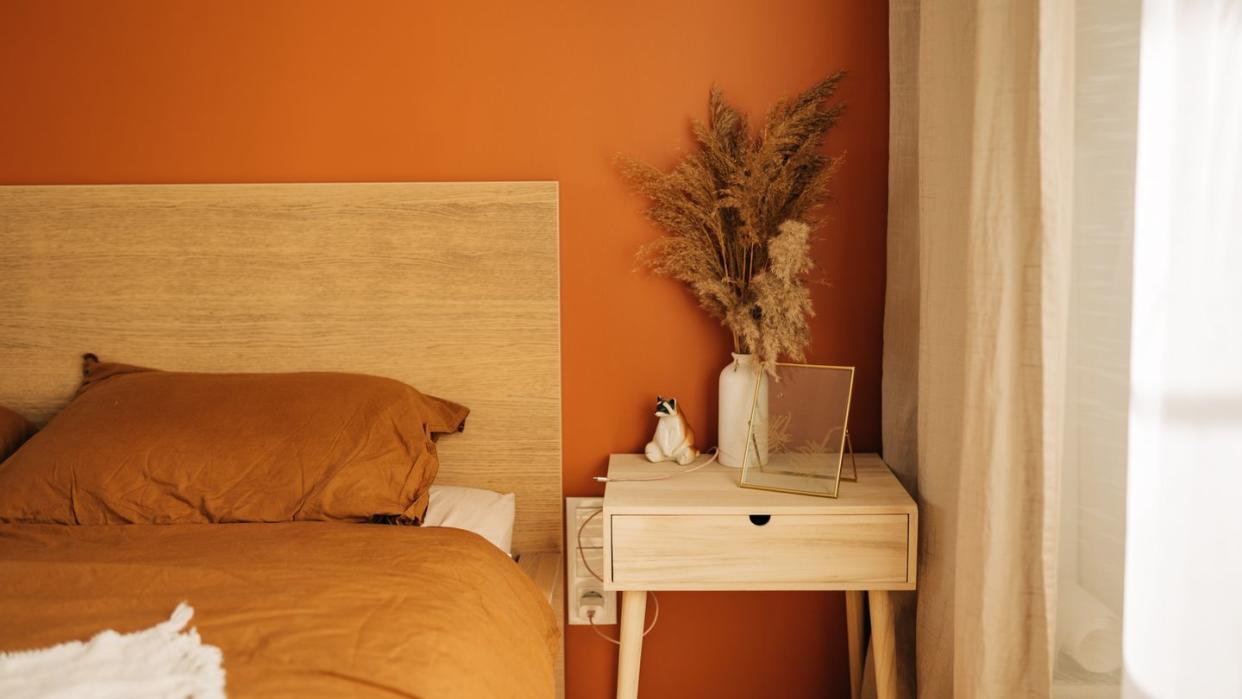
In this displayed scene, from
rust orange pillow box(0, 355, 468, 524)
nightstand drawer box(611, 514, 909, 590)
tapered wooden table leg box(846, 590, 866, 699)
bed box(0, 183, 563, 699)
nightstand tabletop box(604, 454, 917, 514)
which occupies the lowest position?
tapered wooden table leg box(846, 590, 866, 699)

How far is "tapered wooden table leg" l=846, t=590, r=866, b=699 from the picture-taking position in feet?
6.39

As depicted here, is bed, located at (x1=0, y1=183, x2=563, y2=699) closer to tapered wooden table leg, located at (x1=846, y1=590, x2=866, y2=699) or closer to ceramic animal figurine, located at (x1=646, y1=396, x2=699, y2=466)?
ceramic animal figurine, located at (x1=646, y1=396, x2=699, y2=466)

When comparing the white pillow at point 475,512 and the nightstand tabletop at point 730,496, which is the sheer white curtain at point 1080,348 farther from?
the white pillow at point 475,512

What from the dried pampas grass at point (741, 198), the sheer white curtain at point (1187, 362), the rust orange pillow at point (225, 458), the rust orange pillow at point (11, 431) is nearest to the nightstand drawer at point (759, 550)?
the dried pampas grass at point (741, 198)

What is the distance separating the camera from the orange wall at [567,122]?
6.58ft

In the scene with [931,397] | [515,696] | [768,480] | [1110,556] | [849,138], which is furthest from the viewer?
[849,138]

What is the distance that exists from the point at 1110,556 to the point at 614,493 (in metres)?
0.90

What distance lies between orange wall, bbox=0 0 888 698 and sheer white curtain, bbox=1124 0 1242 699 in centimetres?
98

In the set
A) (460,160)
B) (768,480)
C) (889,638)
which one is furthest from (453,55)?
(889,638)

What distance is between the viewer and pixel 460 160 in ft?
6.75

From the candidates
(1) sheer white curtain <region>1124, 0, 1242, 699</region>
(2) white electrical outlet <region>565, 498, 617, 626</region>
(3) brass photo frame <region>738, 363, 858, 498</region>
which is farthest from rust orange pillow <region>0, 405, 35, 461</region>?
(1) sheer white curtain <region>1124, 0, 1242, 699</region>


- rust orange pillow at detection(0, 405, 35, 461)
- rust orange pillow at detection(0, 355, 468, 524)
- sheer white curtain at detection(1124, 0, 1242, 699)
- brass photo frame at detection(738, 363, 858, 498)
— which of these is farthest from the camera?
rust orange pillow at detection(0, 405, 35, 461)

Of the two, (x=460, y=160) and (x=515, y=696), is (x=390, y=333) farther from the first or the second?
(x=515, y=696)

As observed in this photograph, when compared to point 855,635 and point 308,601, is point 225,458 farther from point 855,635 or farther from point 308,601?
point 855,635
